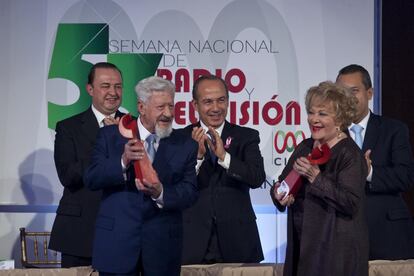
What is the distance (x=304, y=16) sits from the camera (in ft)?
18.5

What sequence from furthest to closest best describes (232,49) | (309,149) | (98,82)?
(232,49)
(98,82)
(309,149)

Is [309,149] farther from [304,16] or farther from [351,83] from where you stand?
[304,16]

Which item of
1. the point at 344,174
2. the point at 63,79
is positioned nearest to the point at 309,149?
the point at 344,174

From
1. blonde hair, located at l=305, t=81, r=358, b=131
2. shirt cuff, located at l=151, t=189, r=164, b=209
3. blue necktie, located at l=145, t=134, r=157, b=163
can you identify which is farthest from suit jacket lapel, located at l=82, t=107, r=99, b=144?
blonde hair, located at l=305, t=81, r=358, b=131

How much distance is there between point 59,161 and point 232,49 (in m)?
1.84

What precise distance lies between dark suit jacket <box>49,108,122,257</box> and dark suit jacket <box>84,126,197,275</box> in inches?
29.6

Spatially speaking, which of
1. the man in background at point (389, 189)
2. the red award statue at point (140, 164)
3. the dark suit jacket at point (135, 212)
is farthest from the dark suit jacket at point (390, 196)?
the red award statue at point (140, 164)

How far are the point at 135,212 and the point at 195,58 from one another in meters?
2.39

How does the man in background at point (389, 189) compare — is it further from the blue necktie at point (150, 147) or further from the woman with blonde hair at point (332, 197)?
the blue necktie at point (150, 147)

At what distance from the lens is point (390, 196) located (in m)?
4.18

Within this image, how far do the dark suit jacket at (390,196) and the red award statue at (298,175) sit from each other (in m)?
0.80

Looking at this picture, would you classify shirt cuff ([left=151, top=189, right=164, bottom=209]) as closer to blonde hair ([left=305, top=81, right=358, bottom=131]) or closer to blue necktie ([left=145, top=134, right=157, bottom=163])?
blue necktie ([left=145, top=134, right=157, bottom=163])

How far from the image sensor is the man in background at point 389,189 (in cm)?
413

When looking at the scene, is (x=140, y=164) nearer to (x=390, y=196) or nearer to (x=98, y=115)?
(x=98, y=115)
